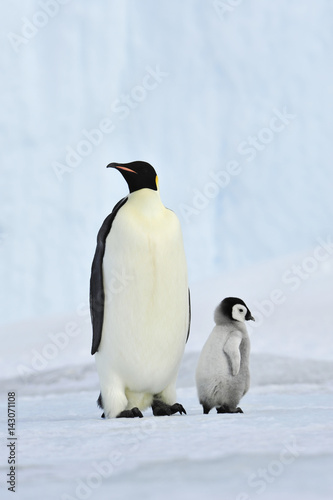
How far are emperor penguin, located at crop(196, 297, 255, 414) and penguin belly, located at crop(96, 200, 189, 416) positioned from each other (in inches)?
4.1

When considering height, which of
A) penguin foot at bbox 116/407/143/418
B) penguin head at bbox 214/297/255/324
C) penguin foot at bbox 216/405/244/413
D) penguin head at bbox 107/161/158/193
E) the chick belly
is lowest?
penguin foot at bbox 116/407/143/418

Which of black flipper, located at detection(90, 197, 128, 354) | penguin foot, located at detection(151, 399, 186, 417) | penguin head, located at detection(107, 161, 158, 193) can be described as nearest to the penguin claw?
penguin foot, located at detection(151, 399, 186, 417)

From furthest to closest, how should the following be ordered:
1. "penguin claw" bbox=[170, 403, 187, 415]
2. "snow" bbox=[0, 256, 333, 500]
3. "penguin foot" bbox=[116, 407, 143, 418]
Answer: "penguin claw" bbox=[170, 403, 187, 415], "penguin foot" bbox=[116, 407, 143, 418], "snow" bbox=[0, 256, 333, 500]

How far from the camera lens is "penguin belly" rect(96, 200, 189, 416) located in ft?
5.48

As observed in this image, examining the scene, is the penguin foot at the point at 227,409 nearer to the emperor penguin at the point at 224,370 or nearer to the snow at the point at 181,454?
the emperor penguin at the point at 224,370

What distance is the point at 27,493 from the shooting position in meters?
0.86

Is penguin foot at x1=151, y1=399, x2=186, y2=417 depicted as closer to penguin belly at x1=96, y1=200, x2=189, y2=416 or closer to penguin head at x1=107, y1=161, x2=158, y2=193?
penguin belly at x1=96, y1=200, x2=189, y2=416

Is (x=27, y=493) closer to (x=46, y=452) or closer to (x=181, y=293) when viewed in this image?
(x=46, y=452)

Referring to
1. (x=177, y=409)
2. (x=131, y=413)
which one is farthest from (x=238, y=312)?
(x=131, y=413)

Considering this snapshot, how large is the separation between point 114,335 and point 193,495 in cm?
88

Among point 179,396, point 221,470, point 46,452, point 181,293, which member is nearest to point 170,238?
point 181,293

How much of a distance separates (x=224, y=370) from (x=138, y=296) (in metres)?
0.31

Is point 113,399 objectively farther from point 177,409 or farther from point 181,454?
point 181,454

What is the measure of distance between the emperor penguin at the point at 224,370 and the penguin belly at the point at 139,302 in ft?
0.34
